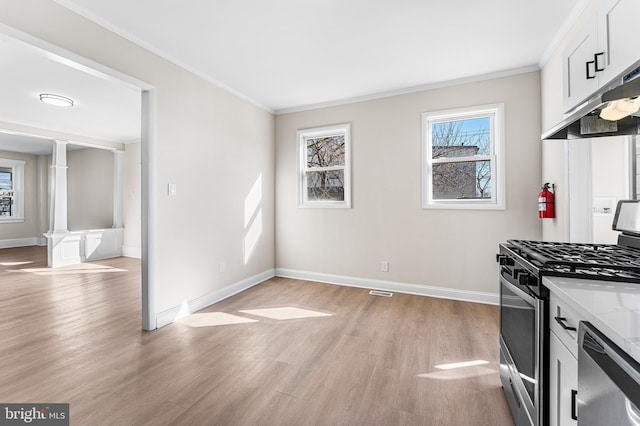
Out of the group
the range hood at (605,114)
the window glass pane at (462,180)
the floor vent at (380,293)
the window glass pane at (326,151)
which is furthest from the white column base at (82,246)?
the range hood at (605,114)

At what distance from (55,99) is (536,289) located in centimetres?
570

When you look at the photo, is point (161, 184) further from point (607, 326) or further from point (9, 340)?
point (607, 326)

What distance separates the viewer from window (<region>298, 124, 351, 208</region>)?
425 centimetres

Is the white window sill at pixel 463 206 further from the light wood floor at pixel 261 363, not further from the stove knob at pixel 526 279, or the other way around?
the stove knob at pixel 526 279

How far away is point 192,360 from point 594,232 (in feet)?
10.9

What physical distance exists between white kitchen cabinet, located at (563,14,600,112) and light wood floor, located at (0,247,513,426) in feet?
6.39

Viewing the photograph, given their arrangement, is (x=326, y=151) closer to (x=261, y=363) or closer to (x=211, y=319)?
(x=211, y=319)

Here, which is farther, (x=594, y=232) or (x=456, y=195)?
(x=456, y=195)

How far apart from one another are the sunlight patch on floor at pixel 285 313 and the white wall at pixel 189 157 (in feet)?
2.35

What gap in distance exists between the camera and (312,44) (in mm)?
2766

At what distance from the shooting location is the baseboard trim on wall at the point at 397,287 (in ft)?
11.4

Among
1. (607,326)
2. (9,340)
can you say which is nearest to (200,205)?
(9,340)

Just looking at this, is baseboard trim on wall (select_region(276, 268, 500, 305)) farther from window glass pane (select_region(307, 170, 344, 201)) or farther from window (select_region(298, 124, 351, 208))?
window glass pane (select_region(307, 170, 344, 201))

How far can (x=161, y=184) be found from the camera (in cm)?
287
